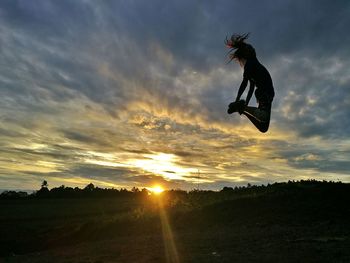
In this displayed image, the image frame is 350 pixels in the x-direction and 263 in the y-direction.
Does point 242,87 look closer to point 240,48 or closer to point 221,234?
point 240,48

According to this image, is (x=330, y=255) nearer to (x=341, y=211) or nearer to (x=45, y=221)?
(x=341, y=211)

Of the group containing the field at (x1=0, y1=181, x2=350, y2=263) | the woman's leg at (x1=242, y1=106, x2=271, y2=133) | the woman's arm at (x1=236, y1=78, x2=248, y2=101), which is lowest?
the field at (x1=0, y1=181, x2=350, y2=263)

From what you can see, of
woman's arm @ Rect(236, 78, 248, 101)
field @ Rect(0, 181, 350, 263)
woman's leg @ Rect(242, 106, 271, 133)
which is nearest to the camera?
woman's leg @ Rect(242, 106, 271, 133)

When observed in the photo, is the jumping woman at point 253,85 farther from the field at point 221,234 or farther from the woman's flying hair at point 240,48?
the field at point 221,234

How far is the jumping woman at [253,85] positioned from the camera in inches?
292

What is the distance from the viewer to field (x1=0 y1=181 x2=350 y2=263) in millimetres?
12961

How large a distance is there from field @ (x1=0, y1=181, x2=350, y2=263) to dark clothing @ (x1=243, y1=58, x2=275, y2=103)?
5500 millimetres

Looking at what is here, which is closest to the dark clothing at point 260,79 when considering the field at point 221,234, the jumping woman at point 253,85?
the jumping woman at point 253,85

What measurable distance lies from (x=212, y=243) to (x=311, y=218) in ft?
23.5

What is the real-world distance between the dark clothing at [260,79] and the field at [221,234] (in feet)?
18.0

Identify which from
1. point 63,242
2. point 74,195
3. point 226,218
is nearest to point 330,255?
point 226,218

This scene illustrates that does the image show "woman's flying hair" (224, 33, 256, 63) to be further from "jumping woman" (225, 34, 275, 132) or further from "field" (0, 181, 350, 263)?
"field" (0, 181, 350, 263)

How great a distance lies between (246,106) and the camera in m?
7.59

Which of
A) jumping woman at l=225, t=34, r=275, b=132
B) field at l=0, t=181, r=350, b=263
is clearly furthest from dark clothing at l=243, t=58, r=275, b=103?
field at l=0, t=181, r=350, b=263
